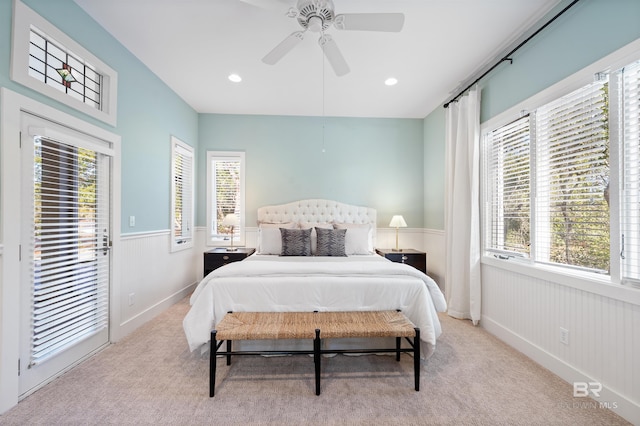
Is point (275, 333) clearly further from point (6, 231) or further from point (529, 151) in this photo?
point (529, 151)

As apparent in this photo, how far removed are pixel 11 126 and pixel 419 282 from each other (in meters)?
3.15

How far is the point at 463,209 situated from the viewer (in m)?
3.32

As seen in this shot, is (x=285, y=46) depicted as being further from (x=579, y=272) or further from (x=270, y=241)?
(x=579, y=272)

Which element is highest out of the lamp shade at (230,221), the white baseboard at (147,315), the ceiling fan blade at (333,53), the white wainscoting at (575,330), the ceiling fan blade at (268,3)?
the ceiling fan blade at (268,3)

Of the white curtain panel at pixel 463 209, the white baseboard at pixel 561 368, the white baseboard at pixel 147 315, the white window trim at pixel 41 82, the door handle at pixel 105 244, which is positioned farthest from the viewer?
the white curtain panel at pixel 463 209

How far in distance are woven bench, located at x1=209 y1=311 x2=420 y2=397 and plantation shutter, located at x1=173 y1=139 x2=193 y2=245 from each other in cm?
235

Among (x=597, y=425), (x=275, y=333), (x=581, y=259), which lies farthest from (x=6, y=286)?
(x=581, y=259)

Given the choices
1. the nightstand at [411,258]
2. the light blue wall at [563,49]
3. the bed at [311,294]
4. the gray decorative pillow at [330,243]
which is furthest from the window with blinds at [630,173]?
the gray decorative pillow at [330,243]

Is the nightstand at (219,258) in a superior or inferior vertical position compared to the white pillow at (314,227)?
inferior

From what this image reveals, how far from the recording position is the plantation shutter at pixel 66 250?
1.97m

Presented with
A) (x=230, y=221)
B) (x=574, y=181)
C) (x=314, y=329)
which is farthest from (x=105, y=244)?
(x=574, y=181)

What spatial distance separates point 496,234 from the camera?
2994 mm

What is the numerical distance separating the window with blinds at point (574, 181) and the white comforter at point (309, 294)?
109 cm

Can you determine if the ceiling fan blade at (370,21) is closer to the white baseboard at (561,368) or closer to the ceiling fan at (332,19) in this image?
the ceiling fan at (332,19)
